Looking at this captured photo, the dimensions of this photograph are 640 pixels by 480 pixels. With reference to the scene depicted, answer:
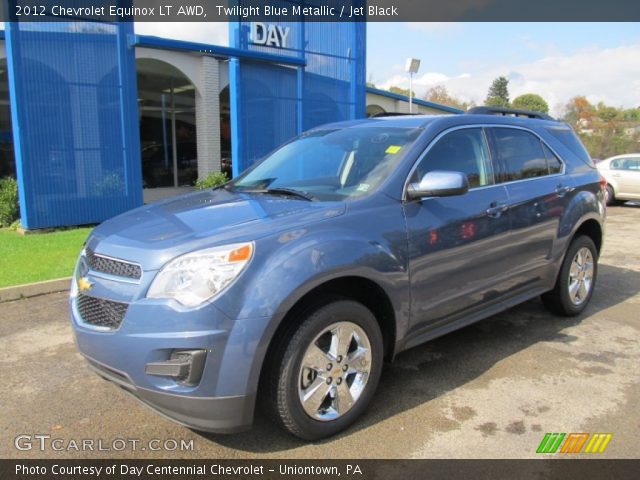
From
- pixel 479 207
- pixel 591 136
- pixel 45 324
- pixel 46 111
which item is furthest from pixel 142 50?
pixel 591 136

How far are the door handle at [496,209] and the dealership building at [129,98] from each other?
8178mm

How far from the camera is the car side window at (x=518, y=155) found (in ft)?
14.2

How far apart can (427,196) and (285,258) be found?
1.16 metres

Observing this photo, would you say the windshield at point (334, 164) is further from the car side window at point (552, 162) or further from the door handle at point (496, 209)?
the car side window at point (552, 162)

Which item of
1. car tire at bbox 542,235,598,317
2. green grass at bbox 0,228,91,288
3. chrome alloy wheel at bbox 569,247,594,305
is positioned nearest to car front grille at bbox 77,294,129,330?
green grass at bbox 0,228,91,288

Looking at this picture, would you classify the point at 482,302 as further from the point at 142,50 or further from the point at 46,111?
the point at 142,50

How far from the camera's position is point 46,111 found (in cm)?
940

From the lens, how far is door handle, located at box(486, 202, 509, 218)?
3989 mm

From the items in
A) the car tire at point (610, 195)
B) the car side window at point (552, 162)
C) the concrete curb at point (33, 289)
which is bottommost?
the concrete curb at point (33, 289)

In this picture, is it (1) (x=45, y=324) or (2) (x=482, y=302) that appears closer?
(2) (x=482, y=302)

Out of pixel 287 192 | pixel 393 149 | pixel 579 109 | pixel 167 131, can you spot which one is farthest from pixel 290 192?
pixel 579 109

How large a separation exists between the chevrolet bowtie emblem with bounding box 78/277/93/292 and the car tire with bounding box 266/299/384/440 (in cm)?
112

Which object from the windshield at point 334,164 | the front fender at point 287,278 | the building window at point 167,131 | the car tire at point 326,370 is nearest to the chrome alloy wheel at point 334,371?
the car tire at point 326,370

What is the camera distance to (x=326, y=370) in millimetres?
3021
